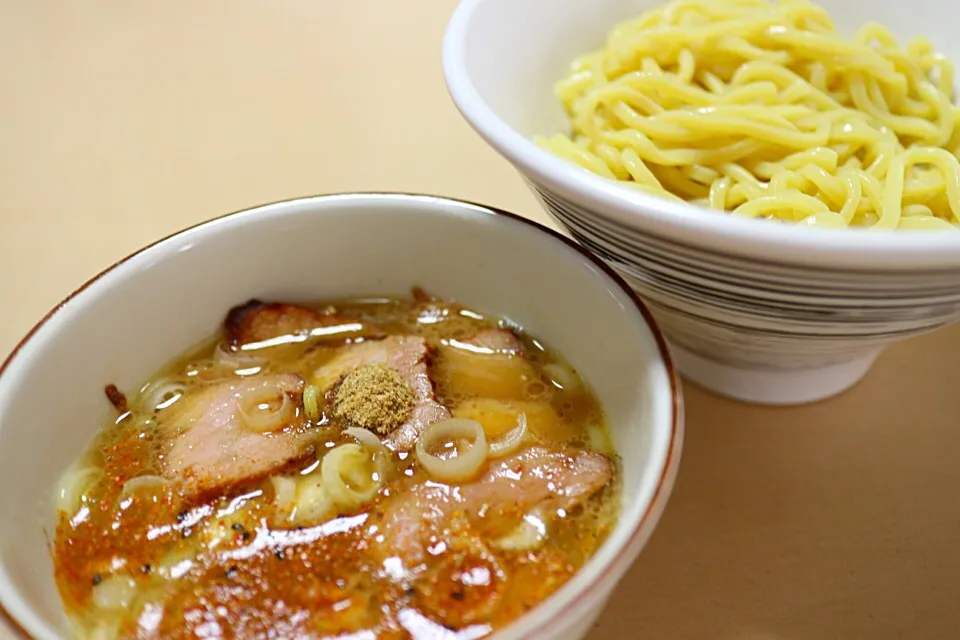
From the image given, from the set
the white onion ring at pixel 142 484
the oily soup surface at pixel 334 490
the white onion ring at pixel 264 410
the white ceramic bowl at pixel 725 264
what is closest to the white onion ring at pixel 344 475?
the oily soup surface at pixel 334 490

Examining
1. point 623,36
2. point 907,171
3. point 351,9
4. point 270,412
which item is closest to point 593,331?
point 270,412

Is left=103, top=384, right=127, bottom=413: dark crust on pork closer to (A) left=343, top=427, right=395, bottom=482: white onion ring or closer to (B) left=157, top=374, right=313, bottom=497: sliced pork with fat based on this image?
(B) left=157, top=374, right=313, bottom=497: sliced pork with fat

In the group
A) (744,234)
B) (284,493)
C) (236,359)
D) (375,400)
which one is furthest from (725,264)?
(236,359)

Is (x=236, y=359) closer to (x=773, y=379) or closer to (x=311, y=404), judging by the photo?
(x=311, y=404)

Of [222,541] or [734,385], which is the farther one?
[734,385]

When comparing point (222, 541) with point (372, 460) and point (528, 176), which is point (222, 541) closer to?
point (372, 460)

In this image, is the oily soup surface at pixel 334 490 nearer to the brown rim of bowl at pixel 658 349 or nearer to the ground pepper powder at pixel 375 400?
the ground pepper powder at pixel 375 400
